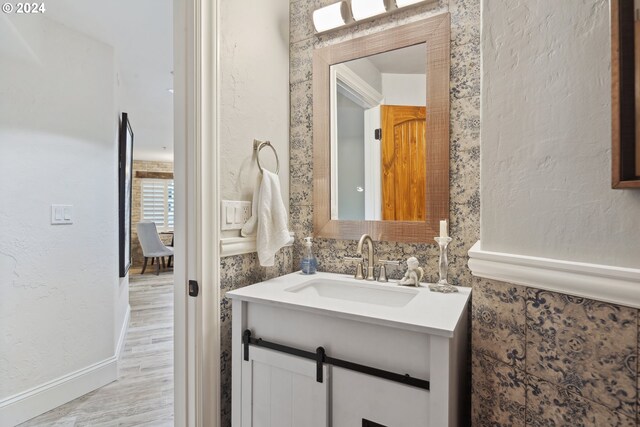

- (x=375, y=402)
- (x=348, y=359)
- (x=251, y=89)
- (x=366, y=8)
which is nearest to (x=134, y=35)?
(x=251, y=89)

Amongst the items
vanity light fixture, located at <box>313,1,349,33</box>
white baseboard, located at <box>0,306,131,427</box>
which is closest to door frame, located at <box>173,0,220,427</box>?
vanity light fixture, located at <box>313,1,349,33</box>

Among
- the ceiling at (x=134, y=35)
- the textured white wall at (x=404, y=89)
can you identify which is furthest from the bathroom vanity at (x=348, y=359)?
the ceiling at (x=134, y=35)

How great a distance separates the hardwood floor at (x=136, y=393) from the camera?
192 centimetres

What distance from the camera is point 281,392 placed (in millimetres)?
1119

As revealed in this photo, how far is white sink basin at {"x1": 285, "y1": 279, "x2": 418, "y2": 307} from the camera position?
1.32 meters

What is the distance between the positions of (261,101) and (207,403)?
129 cm

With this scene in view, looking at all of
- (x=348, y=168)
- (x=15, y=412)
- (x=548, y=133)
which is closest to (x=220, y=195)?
(x=348, y=168)

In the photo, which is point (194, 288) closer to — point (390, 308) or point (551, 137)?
point (390, 308)

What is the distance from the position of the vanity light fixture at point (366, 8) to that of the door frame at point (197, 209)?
639mm

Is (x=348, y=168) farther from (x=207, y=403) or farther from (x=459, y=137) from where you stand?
(x=207, y=403)

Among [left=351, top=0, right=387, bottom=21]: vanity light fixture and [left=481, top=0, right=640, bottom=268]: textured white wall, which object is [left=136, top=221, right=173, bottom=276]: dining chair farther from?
[left=481, top=0, right=640, bottom=268]: textured white wall

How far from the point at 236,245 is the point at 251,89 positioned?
0.71m

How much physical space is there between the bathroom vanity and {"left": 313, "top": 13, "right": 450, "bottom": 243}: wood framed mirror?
0.35 meters

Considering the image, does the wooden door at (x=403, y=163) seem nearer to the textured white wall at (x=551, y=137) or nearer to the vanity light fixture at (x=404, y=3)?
the vanity light fixture at (x=404, y=3)
